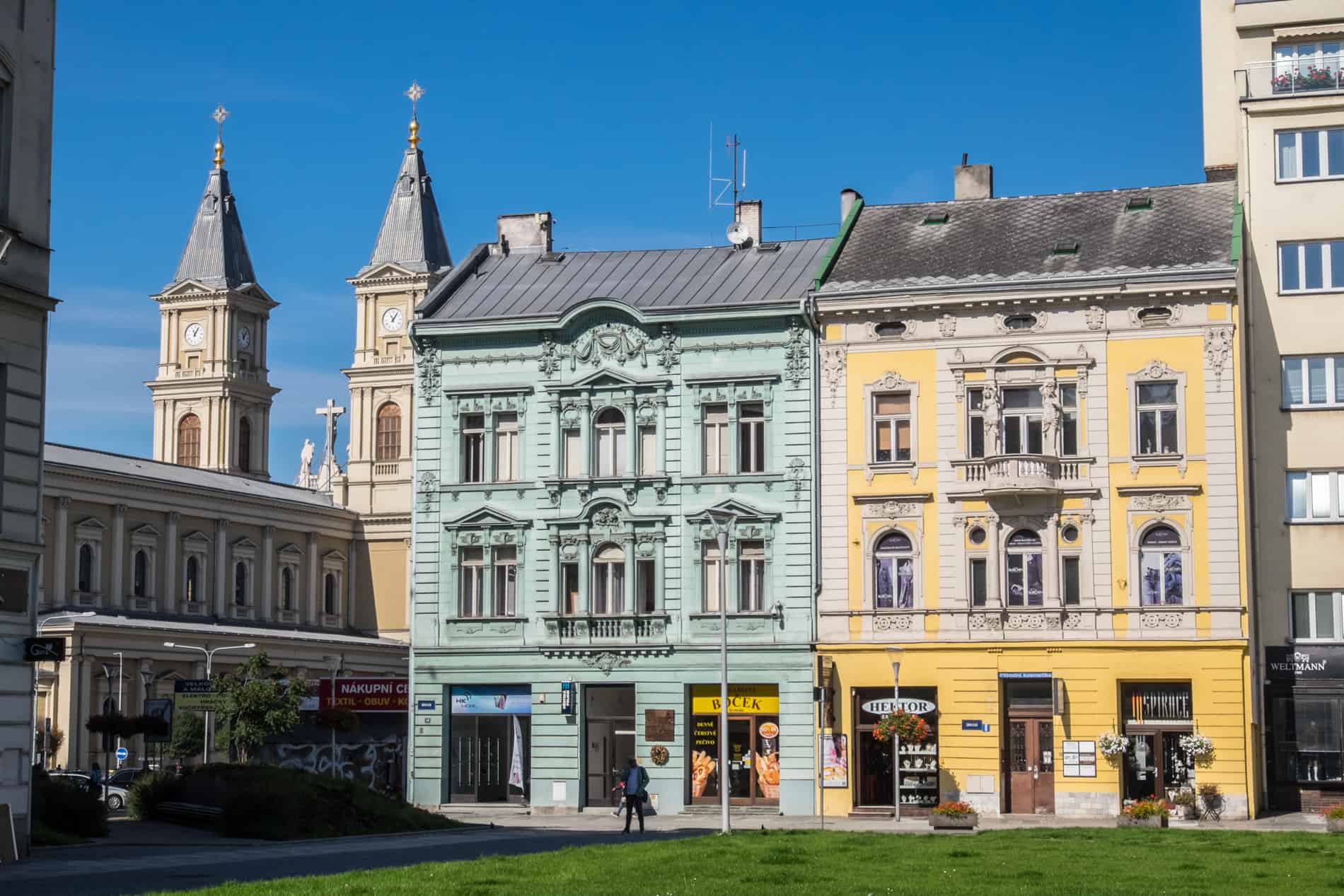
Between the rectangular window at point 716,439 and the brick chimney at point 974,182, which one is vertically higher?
the brick chimney at point 974,182

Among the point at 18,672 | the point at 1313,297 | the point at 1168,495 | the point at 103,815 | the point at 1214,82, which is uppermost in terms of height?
the point at 1214,82

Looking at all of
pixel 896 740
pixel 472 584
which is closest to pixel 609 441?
pixel 472 584

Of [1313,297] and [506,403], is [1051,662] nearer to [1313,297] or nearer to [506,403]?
[1313,297]

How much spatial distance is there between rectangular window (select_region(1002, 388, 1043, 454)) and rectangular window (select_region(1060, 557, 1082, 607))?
2.94 m

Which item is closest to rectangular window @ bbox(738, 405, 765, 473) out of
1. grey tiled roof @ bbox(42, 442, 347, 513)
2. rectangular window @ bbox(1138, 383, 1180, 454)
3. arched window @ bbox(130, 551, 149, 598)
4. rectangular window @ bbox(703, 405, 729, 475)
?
rectangular window @ bbox(703, 405, 729, 475)

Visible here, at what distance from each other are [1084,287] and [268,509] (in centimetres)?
7557

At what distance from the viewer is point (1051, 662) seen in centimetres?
5178

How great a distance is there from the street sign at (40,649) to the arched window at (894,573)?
25.4 metres

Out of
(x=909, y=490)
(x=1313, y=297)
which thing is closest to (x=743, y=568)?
(x=909, y=490)

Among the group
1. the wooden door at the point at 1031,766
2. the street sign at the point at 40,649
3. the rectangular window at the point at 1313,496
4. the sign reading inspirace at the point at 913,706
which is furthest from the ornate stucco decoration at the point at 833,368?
the street sign at the point at 40,649

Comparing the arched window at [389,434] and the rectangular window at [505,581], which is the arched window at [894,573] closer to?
the rectangular window at [505,581]

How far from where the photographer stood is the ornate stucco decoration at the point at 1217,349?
5144 cm

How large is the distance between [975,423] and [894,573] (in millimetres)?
4449

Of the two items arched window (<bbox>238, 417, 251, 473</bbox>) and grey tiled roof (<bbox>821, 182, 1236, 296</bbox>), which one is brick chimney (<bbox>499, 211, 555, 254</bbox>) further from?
arched window (<bbox>238, 417, 251, 473</bbox>)
